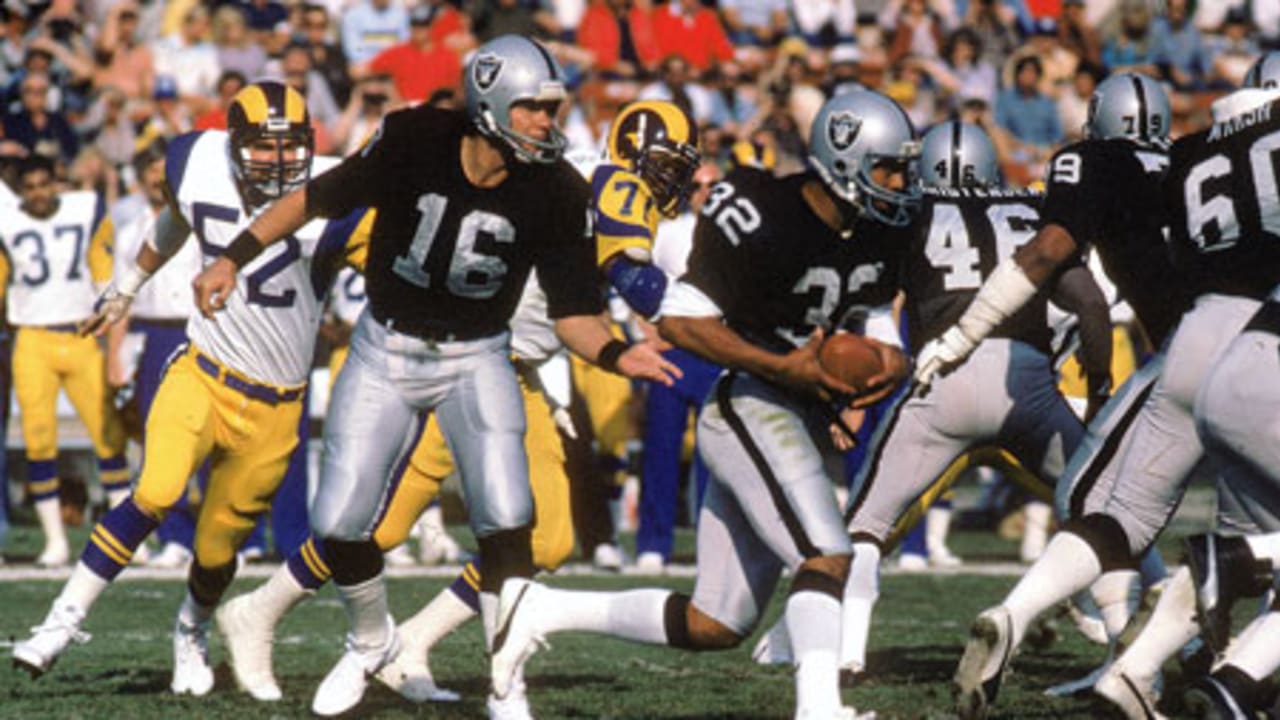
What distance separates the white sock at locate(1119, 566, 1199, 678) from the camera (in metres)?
6.04

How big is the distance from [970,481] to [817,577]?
849cm

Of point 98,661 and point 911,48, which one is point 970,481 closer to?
point 911,48

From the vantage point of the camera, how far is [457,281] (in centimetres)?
637

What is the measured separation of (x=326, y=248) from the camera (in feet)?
23.8

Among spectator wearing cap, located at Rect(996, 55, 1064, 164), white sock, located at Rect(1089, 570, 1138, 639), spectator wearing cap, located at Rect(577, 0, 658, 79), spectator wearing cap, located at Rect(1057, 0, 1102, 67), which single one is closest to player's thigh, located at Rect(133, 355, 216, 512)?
white sock, located at Rect(1089, 570, 1138, 639)

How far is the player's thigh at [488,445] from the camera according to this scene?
251 inches

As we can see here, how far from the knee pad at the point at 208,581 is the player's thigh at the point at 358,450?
2.46 feet

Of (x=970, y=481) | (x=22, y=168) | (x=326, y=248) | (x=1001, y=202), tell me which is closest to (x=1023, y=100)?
(x=970, y=481)

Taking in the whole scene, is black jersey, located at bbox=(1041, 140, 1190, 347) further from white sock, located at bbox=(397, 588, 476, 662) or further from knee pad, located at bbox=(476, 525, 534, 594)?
white sock, located at bbox=(397, 588, 476, 662)

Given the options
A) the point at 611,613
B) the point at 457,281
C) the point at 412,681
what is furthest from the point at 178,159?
the point at 611,613

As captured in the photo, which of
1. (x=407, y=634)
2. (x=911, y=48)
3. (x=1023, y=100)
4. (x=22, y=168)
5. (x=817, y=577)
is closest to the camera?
(x=817, y=577)

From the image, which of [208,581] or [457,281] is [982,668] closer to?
[457,281]

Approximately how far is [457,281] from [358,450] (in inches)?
21.6

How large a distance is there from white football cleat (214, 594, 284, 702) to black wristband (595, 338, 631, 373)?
155 cm
